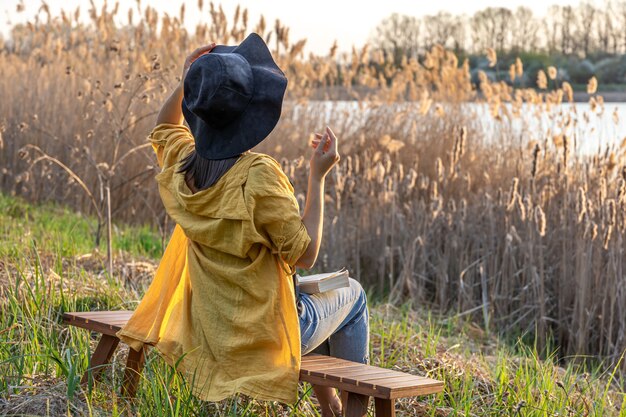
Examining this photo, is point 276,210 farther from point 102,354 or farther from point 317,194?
point 102,354

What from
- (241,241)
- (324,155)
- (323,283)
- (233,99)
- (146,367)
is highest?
(233,99)

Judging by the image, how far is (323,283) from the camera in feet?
8.87

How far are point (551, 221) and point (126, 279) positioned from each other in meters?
2.66

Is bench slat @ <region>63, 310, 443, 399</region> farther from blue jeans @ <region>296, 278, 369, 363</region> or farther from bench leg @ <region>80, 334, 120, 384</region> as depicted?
bench leg @ <region>80, 334, 120, 384</region>

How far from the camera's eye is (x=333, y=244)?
243 inches

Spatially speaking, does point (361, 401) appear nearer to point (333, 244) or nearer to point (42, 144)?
point (333, 244)

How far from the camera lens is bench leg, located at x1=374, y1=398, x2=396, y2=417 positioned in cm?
240

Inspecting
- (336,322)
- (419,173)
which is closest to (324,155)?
(336,322)

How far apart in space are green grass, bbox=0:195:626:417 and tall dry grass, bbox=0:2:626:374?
1.36 feet

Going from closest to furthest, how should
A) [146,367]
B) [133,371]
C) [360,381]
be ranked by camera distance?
[360,381]
[133,371]
[146,367]

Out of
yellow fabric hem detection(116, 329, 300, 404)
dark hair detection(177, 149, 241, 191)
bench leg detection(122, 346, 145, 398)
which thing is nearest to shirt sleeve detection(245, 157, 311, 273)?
dark hair detection(177, 149, 241, 191)

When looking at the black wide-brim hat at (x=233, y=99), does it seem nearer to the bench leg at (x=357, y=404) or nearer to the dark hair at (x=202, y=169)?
the dark hair at (x=202, y=169)

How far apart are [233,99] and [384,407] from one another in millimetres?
904

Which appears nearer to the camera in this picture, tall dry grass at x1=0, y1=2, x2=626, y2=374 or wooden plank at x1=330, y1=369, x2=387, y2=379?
wooden plank at x1=330, y1=369, x2=387, y2=379
